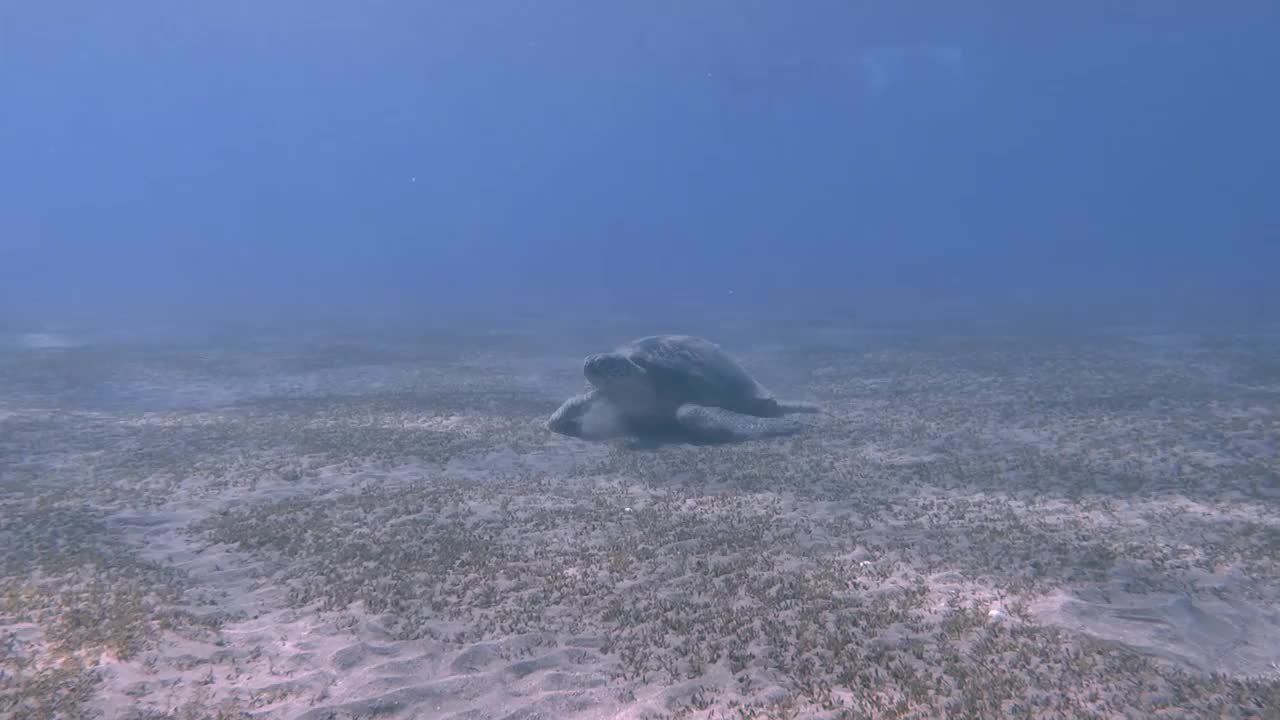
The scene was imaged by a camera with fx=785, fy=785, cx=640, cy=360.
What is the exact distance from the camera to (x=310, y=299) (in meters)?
53.6

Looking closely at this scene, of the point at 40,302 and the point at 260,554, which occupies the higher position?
the point at 40,302

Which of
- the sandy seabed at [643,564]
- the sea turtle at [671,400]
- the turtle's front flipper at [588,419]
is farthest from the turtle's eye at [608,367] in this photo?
the sandy seabed at [643,564]

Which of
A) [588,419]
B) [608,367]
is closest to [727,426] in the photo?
[608,367]

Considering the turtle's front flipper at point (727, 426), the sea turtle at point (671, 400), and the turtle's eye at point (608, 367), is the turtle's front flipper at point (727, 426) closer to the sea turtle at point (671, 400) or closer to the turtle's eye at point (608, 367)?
the sea turtle at point (671, 400)

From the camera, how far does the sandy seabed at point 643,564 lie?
5.55 metres

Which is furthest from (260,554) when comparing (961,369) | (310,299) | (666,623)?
(310,299)

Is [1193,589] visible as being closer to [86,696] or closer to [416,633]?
[416,633]

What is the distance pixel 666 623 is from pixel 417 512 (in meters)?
3.93

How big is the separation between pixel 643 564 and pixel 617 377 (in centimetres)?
585

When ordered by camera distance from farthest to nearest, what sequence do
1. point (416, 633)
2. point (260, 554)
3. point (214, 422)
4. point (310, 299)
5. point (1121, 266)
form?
point (1121, 266) → point (310, 299) → point (214, 422) → point (260, 554) → point (416, 633)

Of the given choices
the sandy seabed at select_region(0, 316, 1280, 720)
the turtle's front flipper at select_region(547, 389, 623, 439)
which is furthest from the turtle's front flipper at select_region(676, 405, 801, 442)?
the turtle's front flipper at select_region(547, 389, 623, 439)

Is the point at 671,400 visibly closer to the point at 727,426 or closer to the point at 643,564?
the point at 727,426

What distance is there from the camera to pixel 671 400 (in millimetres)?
14102

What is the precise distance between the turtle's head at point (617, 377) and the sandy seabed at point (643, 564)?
1.18 meters
